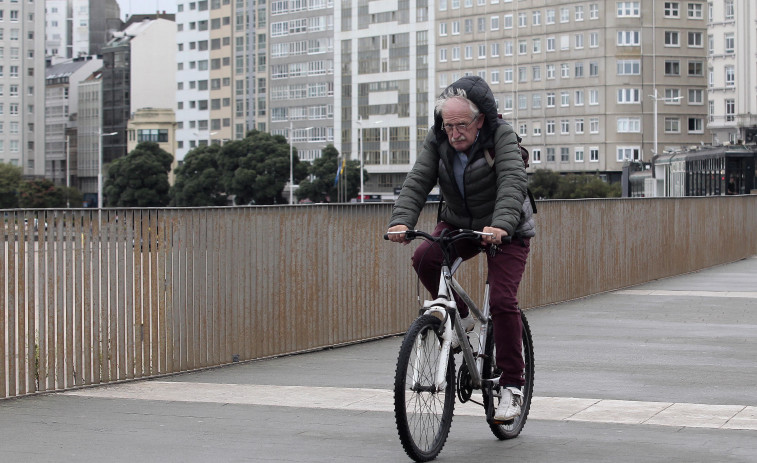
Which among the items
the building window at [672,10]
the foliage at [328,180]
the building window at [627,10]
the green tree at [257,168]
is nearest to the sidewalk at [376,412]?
the green tree at [257,168]

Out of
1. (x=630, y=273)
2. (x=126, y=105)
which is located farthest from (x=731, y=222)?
(x=126, y=105)

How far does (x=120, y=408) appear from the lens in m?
8.70

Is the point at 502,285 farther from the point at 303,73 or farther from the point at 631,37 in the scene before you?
the point at 303,73

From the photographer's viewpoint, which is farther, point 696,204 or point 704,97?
point 704,97

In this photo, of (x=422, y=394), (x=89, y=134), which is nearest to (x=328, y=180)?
(x=89, y=134)

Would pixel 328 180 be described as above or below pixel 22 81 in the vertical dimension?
below

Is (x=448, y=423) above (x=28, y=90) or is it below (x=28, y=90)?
below

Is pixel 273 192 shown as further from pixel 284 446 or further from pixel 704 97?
pixel 284 446

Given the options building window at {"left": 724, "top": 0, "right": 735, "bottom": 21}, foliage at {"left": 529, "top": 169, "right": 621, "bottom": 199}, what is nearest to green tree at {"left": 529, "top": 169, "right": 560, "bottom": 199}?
foliage at {"left": 529, "top": 169, "right": 621, "bottom": 199}

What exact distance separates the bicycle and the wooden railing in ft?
11.3

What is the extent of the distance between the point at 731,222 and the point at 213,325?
18.8 metres

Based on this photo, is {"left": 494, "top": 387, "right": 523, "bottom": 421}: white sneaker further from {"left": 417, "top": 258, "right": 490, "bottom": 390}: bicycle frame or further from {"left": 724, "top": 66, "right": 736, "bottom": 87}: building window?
{"left": 724, "top": 66, "right": 736, "bottom": 87}: building window

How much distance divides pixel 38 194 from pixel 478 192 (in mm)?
131966

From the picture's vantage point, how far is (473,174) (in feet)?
23.6
